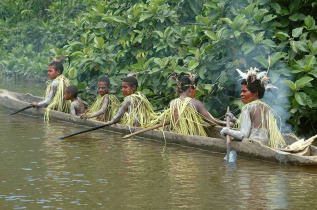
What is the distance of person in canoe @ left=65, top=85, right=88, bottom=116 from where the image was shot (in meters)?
13.5

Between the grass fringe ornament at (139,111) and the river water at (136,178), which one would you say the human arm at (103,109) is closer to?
the grass fringe ornament at (139,111)

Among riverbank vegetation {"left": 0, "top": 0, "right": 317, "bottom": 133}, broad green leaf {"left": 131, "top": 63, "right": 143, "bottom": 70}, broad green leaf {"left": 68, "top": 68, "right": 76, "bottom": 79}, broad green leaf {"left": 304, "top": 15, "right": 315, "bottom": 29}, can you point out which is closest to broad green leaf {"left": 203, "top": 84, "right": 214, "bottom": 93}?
riverbank vegetation {"left": 0, "top": 0, "right": 317, "bottom": 133}

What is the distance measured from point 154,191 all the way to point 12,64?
1547 centimetres

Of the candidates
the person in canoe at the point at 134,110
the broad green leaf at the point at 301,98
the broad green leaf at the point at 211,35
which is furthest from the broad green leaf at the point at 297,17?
the person in canoe at the point at 134,110

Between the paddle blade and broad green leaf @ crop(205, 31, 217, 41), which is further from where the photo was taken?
broad green leaf @ crop(205, 31, 217, 41)

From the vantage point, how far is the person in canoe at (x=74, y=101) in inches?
530

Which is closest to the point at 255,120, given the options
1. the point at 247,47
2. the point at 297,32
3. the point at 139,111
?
the point at 247,47

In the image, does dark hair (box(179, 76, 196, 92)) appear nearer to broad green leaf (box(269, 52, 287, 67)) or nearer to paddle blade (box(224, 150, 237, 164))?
broad green leaf (box(269, 52, 287, 67))

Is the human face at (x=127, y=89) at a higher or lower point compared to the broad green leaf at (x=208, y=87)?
lower

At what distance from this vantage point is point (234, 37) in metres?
11.6

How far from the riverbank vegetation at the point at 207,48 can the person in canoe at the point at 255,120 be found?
120 centimetres

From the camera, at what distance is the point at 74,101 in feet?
44.7

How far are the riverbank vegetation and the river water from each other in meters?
1.52

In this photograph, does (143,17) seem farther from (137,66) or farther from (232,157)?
(232,157)
